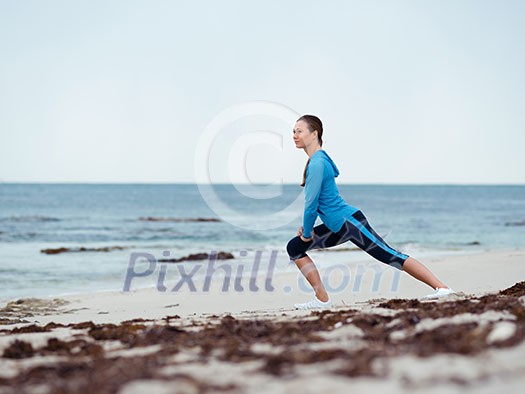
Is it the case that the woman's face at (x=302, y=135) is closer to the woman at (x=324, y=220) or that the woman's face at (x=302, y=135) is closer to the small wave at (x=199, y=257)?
the woman at (x=324, y=220)

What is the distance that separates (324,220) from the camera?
239 inches

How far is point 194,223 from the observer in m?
35.7

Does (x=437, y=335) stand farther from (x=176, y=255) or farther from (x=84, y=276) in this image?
(x=176, y=255)

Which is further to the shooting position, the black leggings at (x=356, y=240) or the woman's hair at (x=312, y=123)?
the woman's hair at (x=312, y=123)

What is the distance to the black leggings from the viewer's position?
19.4ft

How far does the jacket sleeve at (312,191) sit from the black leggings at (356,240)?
0.58ft

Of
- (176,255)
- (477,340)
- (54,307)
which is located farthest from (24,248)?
(477,340)

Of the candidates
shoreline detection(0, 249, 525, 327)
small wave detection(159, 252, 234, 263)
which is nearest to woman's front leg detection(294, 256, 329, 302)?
shoreline detection(0, 249, 525, 327)

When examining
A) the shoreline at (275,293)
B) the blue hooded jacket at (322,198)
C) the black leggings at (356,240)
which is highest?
the blue hooded jacket at (322,198)

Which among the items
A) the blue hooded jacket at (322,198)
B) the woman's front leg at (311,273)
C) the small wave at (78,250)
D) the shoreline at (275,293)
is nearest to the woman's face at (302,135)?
the blue hooded jacket at (322,198)

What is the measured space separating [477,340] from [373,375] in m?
0.82

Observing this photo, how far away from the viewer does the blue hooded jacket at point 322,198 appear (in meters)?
5.88

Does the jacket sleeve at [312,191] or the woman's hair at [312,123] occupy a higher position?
the woman's hair at [312,123]

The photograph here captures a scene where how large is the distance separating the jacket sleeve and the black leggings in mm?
175
